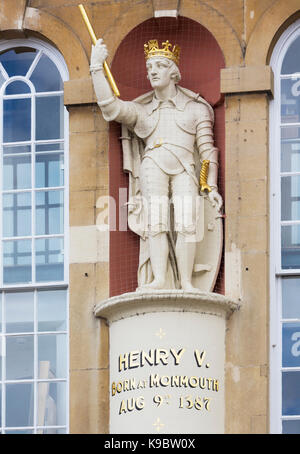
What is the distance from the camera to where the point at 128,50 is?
26922 mm

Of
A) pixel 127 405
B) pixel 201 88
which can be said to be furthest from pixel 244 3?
pixel 127 405

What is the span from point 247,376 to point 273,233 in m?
1.57

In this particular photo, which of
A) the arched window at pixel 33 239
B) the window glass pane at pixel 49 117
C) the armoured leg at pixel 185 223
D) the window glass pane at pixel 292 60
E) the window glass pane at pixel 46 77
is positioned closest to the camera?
the armoured leg at pixel 185 223

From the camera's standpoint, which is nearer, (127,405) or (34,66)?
(127,405)

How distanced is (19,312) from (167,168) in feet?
7.25

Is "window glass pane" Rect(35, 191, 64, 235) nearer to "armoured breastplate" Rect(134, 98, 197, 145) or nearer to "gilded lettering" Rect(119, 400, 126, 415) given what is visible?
"armoured breastplate" Rect(134, 98, 197, 145)

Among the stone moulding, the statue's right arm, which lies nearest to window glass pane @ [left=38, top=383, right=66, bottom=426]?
the stone moulding

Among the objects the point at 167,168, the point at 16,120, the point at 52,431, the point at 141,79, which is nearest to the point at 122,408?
the point at 52,431

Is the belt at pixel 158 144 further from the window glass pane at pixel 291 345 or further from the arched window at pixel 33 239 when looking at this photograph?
the window glass pane at pixel 291 345

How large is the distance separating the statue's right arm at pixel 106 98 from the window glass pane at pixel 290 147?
1.59 meters

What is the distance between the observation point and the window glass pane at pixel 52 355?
2633 centimetres

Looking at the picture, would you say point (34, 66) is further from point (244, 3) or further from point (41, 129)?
point (244, 3)

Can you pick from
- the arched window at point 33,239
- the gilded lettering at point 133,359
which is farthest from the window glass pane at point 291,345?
the arched window at point 33,239

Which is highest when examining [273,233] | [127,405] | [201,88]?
[201,88]
